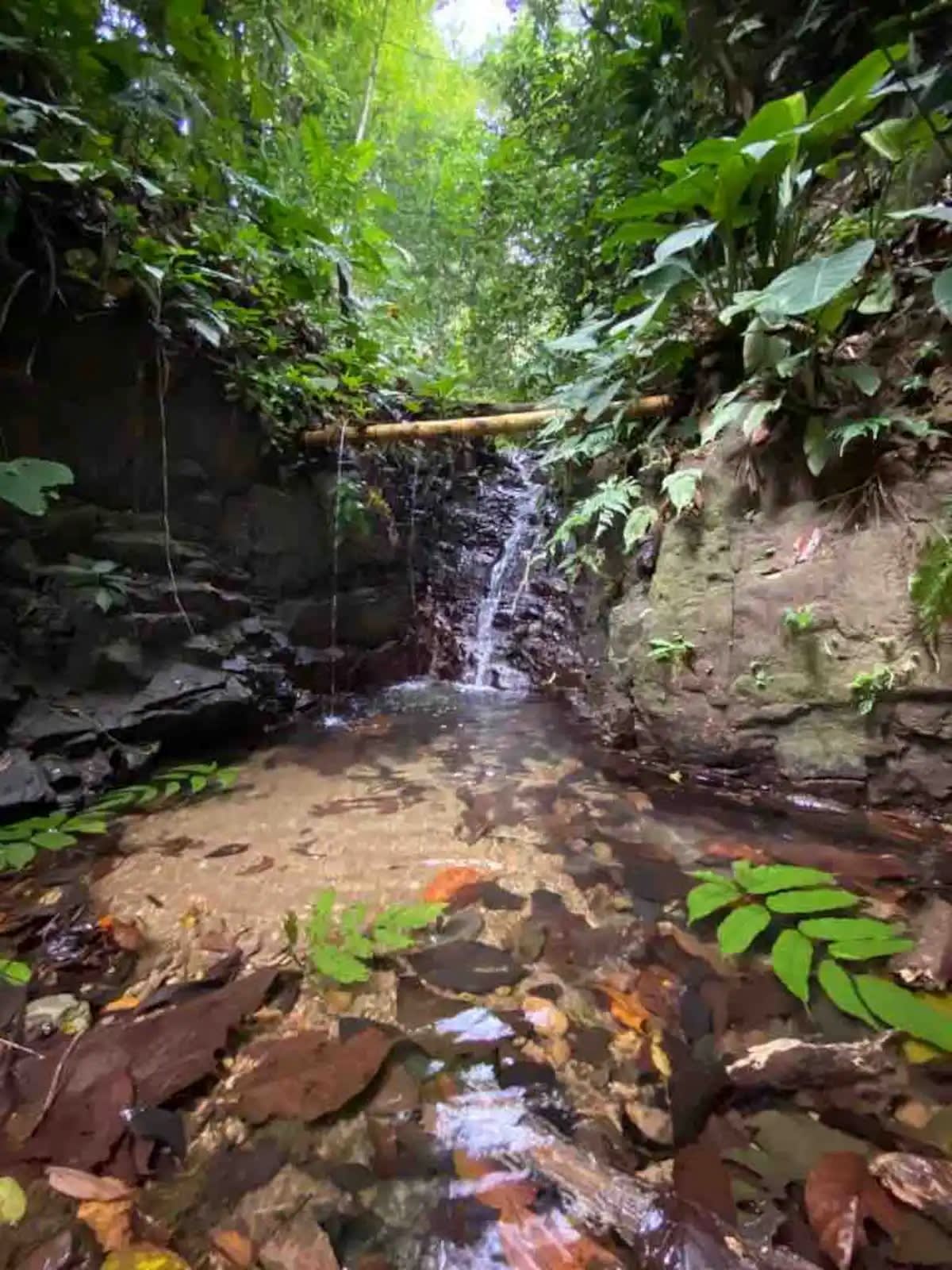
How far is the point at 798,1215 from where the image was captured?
1004mm

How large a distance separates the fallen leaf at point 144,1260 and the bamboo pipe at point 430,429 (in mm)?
4350

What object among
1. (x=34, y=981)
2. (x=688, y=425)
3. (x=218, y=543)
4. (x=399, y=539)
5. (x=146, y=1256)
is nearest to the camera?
(x=146, y=1256)

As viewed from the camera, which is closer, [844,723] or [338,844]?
[338,844]

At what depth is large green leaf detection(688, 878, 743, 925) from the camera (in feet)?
6.16

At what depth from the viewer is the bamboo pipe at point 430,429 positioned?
4.61 metres

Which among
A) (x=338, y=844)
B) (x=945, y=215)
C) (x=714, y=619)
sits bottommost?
(x=338, y=844)

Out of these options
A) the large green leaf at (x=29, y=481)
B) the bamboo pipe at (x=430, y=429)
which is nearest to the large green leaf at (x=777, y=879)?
the large green leaf at (x=29, y=481)

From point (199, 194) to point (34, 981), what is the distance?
4637mm

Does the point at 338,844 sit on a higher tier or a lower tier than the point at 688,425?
lower

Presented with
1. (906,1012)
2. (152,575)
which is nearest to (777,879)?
(906,1012)

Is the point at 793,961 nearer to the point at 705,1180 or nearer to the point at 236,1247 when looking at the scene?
the point at 705,1180

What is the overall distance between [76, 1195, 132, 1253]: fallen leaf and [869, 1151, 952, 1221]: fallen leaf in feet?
4.30

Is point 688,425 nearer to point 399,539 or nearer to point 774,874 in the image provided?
point 774,874

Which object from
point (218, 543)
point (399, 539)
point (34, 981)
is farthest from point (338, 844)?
point (399, 539)
